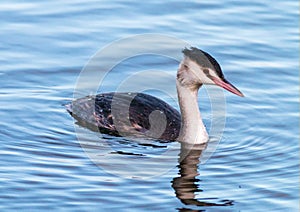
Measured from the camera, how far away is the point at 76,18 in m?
16.6

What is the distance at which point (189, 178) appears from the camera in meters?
11.3

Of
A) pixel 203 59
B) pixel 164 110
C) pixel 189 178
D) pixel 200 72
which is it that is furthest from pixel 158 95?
pixel 189 178

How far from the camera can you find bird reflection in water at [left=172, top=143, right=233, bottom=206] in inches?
412

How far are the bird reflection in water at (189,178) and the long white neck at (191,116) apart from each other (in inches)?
3.8

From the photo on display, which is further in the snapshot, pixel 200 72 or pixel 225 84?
pixel 200 72

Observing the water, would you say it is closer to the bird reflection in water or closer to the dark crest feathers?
the bird reflection in water

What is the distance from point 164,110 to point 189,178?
161 cm

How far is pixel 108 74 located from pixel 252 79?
2.11m

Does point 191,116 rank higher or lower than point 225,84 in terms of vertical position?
lower

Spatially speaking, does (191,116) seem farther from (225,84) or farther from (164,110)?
(225,84)

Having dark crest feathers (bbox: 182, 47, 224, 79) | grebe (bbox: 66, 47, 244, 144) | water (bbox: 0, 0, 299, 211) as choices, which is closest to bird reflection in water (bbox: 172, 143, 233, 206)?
water (bbox: 0, 0, 299, 211)

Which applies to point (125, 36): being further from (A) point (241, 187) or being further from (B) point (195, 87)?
(A) point (241, 187)

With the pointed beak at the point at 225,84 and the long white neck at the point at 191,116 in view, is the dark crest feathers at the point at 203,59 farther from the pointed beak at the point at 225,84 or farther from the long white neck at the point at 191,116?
the long white neck at the point at 191,116

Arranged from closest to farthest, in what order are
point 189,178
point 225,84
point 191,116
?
point 189,178 < point 225,84 < point 191,116
